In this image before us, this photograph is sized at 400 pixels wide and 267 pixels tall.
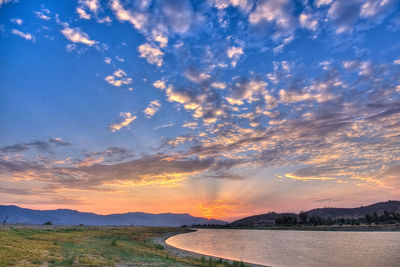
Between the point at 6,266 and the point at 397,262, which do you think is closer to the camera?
the point at 6,266

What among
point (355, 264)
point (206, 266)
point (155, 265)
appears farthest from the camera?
point (355, 264)

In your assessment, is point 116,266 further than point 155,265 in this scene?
No

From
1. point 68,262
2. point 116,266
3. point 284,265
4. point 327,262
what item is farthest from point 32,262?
point 327,262

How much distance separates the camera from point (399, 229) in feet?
515

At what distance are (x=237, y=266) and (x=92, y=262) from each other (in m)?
20.5

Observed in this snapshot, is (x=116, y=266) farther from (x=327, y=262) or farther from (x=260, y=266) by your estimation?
(x=327, y=262)

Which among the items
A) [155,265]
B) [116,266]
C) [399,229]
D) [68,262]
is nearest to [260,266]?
[155,265]

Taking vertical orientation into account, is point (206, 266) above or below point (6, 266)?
below

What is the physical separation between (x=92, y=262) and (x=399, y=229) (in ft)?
632

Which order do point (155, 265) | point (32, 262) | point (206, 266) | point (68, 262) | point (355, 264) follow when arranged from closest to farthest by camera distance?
point (32, 262) → point (68, 262) → point (155, 265) → point (206, 266) → point (355, 264)

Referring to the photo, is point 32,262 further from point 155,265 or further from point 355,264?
point 355,264

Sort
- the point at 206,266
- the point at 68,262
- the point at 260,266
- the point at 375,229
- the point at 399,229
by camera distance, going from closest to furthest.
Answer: the point at 68,262 < the point at 206,266 < the point at 260,266 < the point at 399,229 < the point at 375,229

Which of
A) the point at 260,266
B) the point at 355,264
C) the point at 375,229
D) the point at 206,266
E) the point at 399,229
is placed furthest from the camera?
the point at 375,229

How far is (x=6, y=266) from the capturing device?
Answer: 2039 centimetres
